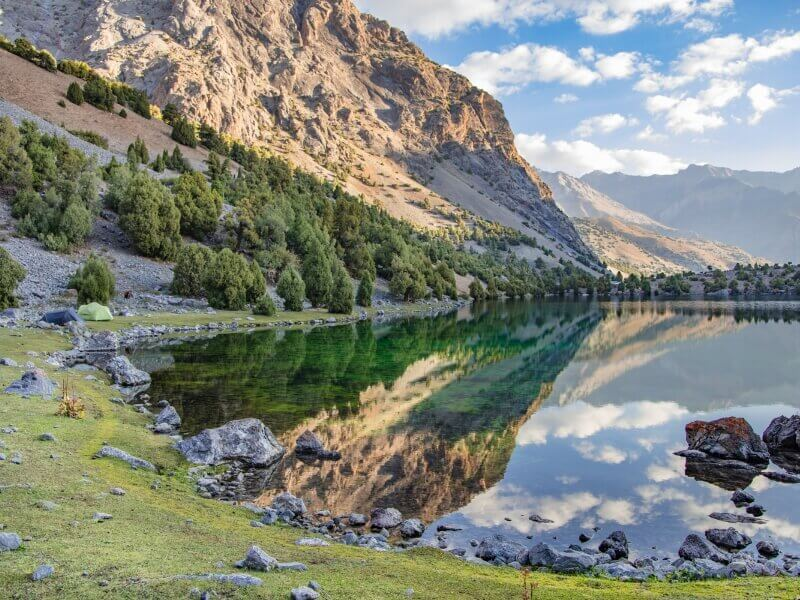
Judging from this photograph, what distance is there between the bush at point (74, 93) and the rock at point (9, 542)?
120 metres

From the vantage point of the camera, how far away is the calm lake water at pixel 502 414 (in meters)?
16.0

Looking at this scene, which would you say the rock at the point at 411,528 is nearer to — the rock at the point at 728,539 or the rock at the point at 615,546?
the rock at the point at 615,546

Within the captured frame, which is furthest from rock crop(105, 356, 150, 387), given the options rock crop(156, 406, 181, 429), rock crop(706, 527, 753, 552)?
rock crop(706, 527, 753, 552)

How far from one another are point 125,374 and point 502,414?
19.7 metres

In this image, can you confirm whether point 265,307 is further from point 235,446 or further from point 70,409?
point 235,446

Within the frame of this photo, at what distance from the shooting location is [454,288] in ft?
395

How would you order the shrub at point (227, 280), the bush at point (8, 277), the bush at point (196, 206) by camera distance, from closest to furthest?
the bush at point (8, 277) < the shrub at point (227, 280) < the bush at point (196, 206)

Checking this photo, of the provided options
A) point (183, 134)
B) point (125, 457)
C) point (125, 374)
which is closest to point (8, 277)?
point (125, 374)

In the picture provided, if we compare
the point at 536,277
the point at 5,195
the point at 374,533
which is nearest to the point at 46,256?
the point at 5,195

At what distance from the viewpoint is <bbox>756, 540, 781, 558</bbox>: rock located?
13.3 m

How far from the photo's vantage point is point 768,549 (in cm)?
1331

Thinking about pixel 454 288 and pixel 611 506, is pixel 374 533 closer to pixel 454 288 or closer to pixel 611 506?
pixel 611 506

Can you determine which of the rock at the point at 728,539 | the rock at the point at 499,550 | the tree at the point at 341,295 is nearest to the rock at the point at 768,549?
the rock at the point at 728,539

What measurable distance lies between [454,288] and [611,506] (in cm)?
10428
